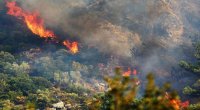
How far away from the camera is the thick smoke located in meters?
50.5

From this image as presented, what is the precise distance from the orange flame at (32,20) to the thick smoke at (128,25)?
33.9 inches

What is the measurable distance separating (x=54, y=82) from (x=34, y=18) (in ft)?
46.8

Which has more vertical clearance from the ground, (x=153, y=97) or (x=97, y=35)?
(x=97, y=35)

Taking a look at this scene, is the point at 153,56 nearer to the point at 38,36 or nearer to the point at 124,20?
the point at 124,20

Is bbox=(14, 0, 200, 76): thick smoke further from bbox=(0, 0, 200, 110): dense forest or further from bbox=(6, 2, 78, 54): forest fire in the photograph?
bbox=(6, 2, 78, 54): forest fire

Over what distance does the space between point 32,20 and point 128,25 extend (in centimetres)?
1291

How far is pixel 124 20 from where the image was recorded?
5359cm

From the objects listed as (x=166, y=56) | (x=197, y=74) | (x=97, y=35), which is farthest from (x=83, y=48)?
(x=197, y=74)

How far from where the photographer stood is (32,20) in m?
53.9

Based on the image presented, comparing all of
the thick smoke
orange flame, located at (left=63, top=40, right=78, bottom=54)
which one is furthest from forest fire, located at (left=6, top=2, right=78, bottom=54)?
the thick smoke

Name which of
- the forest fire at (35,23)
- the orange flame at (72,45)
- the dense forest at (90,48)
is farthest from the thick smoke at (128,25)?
the orange flame at (72,45)

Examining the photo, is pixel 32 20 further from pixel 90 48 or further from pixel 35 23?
pixel 90 48

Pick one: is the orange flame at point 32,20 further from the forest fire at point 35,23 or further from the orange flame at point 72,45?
the orange flame at point 72,45

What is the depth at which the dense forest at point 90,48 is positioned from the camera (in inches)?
1597
